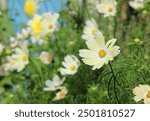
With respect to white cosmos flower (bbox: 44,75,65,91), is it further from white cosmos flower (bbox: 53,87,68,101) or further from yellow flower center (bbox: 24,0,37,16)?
yellow flower center (bbox: 24,0,37,16)

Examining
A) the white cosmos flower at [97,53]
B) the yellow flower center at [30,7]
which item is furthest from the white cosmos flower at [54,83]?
the yellow flower center at [30,7]

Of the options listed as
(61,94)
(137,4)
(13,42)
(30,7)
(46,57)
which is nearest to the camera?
(61,94)

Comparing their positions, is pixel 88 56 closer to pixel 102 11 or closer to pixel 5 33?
pixel 102 11

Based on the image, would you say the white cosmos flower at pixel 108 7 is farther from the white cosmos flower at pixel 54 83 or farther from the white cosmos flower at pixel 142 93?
the white cosmos flower at pixel 142 93

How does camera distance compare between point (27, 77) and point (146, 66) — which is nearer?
point (146, 66)

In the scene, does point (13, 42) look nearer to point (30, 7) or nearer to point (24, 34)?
point (24, 34)

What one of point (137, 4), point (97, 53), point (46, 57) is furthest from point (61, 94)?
point (97, 53)

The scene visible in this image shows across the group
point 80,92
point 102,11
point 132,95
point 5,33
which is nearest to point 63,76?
point 80,92
